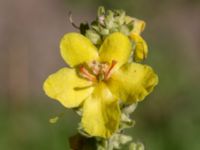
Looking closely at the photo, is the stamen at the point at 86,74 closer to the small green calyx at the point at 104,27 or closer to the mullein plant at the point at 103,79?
the mullein plant at the point at 103,79

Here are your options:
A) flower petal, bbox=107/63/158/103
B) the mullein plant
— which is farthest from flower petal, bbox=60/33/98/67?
flower petal, bbox=107/63/158/103

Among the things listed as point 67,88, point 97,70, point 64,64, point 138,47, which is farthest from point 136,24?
point 64,64

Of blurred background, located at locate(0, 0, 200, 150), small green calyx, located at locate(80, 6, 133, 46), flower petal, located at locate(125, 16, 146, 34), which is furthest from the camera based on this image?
blurred background, located at locate(0, 0, 200, 150)

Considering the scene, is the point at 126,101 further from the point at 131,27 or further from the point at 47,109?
the point at 47,109

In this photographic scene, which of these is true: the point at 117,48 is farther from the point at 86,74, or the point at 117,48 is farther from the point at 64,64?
the point at 64,64

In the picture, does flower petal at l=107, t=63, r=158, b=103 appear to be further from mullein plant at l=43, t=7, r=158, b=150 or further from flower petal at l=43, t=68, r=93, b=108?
flower petal at l=43, t=68, r=93, b=108

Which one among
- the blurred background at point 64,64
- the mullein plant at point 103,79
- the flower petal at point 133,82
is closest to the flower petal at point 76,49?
the mullein plant at point 103,79
